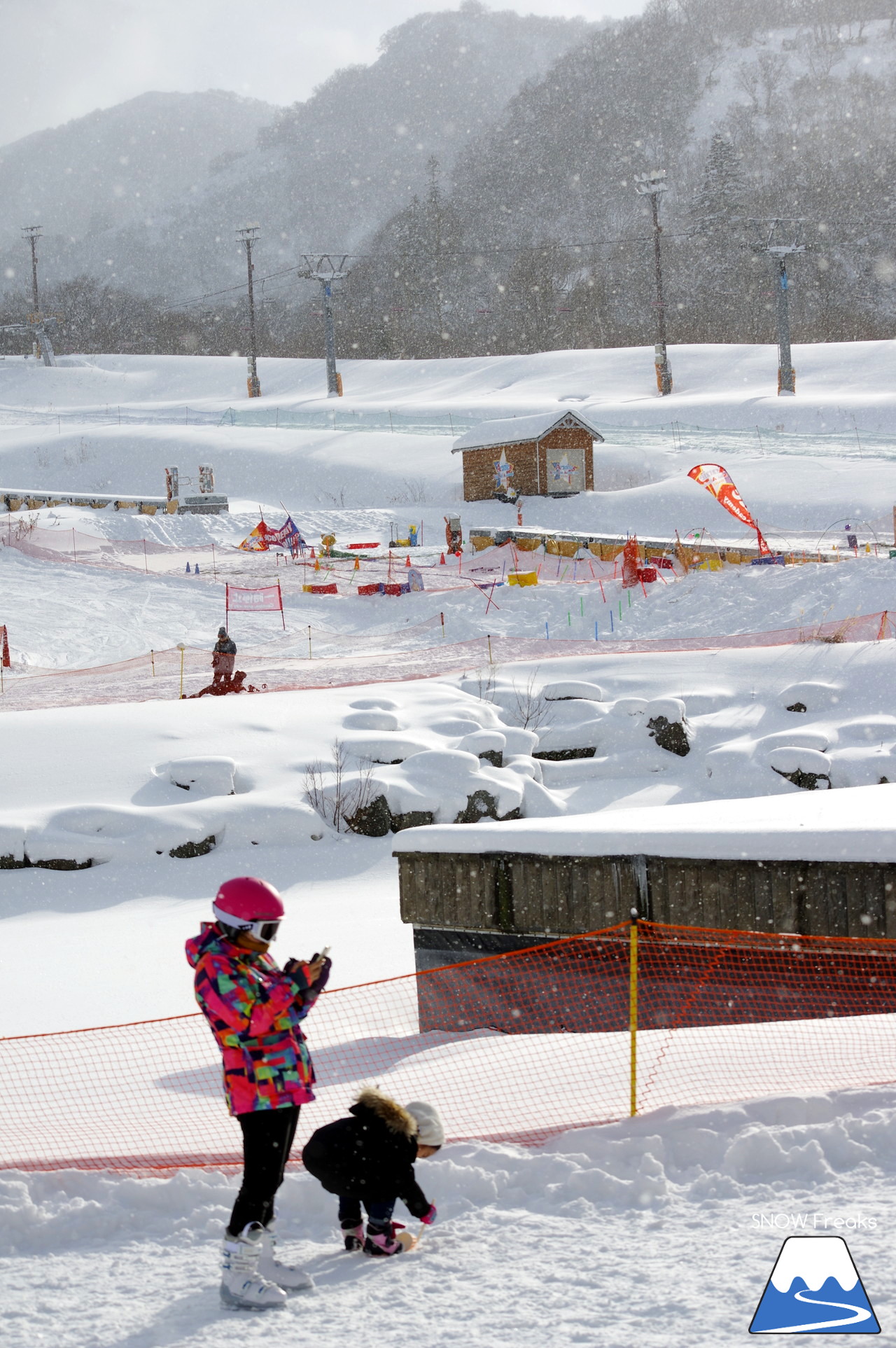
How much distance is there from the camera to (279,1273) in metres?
4.08

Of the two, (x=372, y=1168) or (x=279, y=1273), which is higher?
(x=372, y=1168)

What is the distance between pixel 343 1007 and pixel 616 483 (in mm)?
31315

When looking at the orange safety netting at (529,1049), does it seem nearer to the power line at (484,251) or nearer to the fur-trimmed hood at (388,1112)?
the fur-trimmed hood at (388,1112)

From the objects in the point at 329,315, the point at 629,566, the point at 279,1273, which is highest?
the point at 329,315

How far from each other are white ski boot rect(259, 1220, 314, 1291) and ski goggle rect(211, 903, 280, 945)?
1.00 m

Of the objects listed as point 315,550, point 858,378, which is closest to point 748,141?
point 858,378

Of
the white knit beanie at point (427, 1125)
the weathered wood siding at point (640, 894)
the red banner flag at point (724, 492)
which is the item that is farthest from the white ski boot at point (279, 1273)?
the red banner flag at point (724, 492)

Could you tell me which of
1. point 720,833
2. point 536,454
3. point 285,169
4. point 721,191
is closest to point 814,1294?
point 720,833

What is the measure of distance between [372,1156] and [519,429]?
34.2 m

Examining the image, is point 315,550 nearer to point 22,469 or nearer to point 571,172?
point 22,469

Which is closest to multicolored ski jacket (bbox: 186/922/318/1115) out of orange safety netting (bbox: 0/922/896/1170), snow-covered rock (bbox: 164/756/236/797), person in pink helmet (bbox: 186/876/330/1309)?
person in pink helmet (bbox: 186/876/330/1309)

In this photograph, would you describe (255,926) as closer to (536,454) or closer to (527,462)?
(536,454)

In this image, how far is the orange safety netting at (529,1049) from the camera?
561 cm

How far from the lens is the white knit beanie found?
14.7ft
